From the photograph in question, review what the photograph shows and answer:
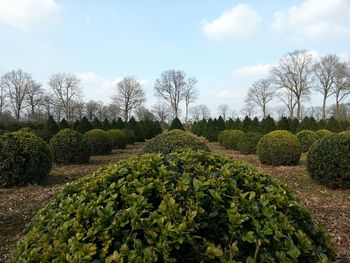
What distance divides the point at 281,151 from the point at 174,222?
37.9 feet

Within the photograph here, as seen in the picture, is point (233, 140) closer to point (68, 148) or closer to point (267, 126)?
point (267, 126)

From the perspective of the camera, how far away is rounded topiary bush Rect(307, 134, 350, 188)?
334 inches

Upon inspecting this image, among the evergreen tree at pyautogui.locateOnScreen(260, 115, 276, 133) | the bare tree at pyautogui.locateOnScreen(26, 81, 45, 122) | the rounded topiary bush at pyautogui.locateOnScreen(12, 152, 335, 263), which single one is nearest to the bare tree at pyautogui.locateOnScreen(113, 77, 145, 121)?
the bare tree at pyautogui.locateOnScreen(26, 81, 45, 122)

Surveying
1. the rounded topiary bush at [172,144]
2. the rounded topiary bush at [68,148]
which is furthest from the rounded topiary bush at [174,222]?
the rounded topiary bush at [68,148]

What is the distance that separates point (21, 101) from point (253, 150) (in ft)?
149

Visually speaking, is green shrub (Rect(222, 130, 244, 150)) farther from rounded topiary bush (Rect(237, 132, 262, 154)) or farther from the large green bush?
the large green bush

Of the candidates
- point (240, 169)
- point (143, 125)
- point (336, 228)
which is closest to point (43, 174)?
point (336, 228)

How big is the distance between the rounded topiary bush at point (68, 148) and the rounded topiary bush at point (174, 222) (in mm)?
11419

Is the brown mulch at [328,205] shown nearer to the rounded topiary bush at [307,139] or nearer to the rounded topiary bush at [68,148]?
the rounded topiary bush at [68,148]

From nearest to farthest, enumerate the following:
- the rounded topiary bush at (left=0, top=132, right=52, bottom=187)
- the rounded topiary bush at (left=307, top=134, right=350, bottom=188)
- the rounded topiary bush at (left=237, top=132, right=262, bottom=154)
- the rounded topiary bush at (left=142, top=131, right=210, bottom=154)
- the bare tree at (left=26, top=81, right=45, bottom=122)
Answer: the rounded topiary bush at (left=307, top=134, right=350, bottom=188) < the rounded topiary bush at (left=0, top=132, right=52, bottom=187) < the rounded topiary bush at (left=142, top=131, right=210, bottom=154) < the rounded topiary bush at (left=237, top=132, right=262, bottom=154) < the bare tree at (left=26, top=81, right=45, bottom=122)

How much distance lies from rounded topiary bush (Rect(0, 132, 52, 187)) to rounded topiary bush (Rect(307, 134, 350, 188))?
7.01 meters

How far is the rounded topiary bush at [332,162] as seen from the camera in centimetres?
849

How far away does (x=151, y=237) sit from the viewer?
1711 mm

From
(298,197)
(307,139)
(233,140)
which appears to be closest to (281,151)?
(298,197)
